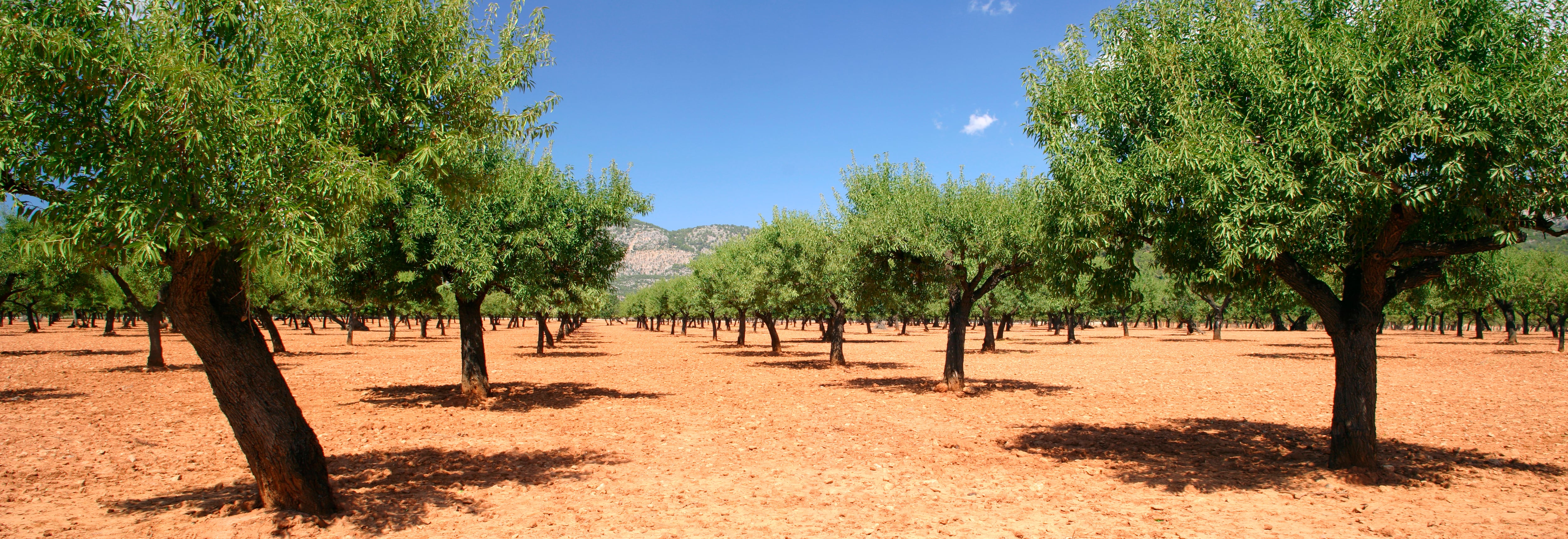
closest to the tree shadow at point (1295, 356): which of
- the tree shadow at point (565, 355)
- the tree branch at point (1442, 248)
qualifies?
the tree branch at point (1442, 248)

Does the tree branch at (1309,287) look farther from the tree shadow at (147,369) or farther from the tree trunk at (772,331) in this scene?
the tree trunk at (772,331)

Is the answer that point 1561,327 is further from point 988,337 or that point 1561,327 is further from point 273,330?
point 273,330

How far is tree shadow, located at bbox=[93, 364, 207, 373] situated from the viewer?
2450cm

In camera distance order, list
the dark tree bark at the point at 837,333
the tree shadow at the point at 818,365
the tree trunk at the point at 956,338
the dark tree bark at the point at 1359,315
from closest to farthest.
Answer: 1. the dark tree bark at the point at 1359,315
2. the tree trunk at the point at 956,338
3. the dark tree bark at the point at 837,333
4. the tree shadow at the point at 818,365

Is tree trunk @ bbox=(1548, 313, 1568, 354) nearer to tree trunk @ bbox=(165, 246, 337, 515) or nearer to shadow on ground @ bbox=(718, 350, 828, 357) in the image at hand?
shadow on ground @ bbox=(718, 350, 828, 357)

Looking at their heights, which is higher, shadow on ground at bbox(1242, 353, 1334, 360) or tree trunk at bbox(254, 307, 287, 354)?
tree trunk at bbox(254, 307, 287, 354)

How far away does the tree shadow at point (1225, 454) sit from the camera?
9.84 meters

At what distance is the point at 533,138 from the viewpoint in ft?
36.9

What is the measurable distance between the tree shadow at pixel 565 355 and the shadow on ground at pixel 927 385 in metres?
20.7

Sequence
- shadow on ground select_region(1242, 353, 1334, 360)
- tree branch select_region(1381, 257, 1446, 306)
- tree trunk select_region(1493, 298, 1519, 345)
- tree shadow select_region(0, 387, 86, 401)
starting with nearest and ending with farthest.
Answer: tree branch select_region(1381, 257, 1446, 306), tree shadow select_region(0, 387, 86, 401), shadow on ground select_region(1242, 353, 1334, 360), tree trunk select_region(1493, 298, 1519, 345)

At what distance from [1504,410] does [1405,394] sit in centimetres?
318

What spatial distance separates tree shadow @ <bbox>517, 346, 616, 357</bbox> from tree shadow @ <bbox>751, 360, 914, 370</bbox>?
471 inches

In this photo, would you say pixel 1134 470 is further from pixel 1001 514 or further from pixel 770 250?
pixel 770 250

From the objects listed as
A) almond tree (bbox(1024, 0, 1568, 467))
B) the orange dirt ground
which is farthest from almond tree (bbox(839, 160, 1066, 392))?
almond tree (bbox(1024, 0, 1568, 467))
